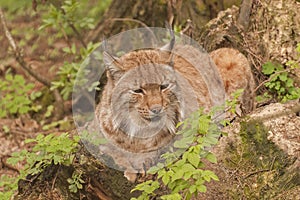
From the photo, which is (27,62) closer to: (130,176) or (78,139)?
(78,139)

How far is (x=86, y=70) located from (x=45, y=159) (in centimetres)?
232

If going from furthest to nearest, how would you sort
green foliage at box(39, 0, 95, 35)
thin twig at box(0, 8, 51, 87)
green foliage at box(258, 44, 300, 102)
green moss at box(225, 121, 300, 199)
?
1. thin twig at box(0, 8, 51, 87)
2. green foliage at box(39, 0, 95, 35)
3. green foliage at box(258, 44, 300, 102)
4. green moss at box(225, 121, 300, 199)

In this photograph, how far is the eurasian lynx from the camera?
11.0 ft

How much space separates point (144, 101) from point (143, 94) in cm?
5

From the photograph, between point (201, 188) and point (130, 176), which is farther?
point (130, 176)

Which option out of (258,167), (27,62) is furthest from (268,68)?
(27,62)

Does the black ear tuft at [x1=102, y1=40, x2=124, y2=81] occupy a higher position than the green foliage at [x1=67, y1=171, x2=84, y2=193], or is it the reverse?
the black ear tuft at [x1=102, y1=40, x2=124, y2=81]

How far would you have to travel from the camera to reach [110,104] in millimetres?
3607

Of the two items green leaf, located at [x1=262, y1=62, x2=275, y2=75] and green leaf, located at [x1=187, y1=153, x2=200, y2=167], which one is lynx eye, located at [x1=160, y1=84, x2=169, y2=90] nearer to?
green leaf, located at [x1=187, y1=153, x2=200, y2=167]

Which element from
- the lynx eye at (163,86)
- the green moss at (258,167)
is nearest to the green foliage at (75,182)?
the lynx eye at (163,86)

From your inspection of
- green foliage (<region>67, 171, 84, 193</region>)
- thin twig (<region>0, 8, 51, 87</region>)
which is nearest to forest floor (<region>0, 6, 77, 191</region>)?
thin twig (<region>0, 8, 51, 87</region>)

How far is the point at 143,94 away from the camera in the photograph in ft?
10.9

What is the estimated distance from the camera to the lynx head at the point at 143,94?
3.33 meters

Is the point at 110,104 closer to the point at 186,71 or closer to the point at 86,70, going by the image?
the point at 186,71
